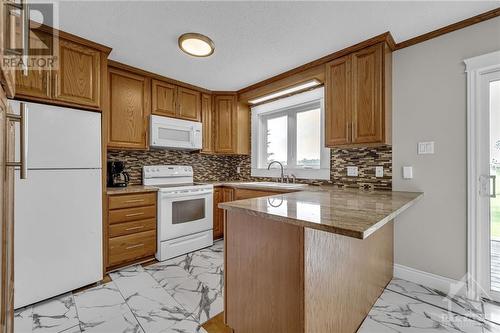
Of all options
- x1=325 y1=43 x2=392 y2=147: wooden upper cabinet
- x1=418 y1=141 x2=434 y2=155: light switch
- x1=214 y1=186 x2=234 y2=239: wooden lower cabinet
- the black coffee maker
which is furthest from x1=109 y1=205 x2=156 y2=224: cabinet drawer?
x1=418 y1=141 x2=434 y2=155: light switch

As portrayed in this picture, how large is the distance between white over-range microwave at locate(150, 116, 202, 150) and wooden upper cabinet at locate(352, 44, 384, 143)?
2.17 metres

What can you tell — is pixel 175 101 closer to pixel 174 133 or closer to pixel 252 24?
pixel 174 133

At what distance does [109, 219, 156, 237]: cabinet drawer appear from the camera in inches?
93.8

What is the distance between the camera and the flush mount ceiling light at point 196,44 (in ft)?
6.65

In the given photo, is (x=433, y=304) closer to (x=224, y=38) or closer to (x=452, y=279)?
(x=452, y=279)

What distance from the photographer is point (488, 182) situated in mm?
1830

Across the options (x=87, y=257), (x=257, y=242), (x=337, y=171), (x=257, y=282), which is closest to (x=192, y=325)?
(x=257, y=282)

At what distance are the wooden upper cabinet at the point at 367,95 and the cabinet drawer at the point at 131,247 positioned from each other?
2.52 meters

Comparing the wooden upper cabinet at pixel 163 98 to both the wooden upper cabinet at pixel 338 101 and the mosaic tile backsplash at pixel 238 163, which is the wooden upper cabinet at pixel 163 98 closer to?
the mosaic tile backsplash at pixel 238 163

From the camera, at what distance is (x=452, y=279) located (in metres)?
1.95

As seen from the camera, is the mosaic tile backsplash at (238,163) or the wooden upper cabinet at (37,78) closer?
the wooden upper cabinet at (37,78)

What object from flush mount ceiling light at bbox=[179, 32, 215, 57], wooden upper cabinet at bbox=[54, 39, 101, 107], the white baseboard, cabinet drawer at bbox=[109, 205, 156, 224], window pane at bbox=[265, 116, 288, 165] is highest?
flush mount ceiling light at bbox=[179, 32, 215, 57]

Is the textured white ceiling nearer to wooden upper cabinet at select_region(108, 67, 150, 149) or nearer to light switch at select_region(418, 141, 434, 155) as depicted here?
wooden upper cabinet at select_region(108, 67, 150, 149)

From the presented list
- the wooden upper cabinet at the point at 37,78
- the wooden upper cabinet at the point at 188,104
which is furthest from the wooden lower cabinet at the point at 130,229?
the wooden upper cabinet at the point at 188,104
